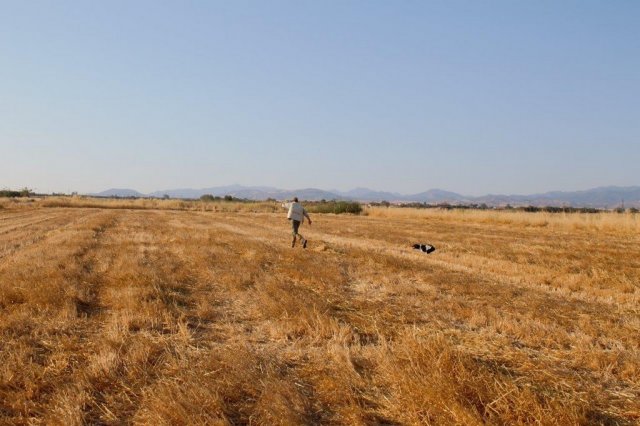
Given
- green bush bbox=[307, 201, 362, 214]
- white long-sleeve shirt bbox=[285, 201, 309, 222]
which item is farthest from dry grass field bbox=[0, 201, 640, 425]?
green bush bbox=[307, 201, 362, 214]

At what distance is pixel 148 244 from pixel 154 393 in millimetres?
14754

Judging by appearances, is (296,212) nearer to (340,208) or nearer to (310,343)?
(310,343)

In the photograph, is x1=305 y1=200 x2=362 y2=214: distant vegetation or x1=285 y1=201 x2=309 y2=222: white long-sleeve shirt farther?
x1=305 y1=200 x2=362 y2=214: distant vegetation

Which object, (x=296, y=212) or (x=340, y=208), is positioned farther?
(x=340, y=208)

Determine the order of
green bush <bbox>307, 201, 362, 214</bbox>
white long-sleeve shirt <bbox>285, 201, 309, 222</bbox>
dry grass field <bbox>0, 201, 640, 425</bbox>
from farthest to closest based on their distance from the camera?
green bush <bbox>307, 201, 362, 214</bbox>, white long-sleeve shirt <bbox>285, 201, 309, 222</bbox>, dry grass field <bbox>0, 201, 640, 425</bbox>

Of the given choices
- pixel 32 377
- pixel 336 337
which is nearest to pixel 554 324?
pixel 336 337

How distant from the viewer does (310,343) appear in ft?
21.8

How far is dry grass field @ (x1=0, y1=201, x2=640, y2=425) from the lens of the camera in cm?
447

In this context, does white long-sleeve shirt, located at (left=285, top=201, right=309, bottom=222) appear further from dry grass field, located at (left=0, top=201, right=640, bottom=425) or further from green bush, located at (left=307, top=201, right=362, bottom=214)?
green bush, located at (left=307, top=201, right=362, bottom=214)

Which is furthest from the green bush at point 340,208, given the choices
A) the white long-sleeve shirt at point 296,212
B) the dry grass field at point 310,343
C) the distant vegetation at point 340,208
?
the dry grass field at point 310,343

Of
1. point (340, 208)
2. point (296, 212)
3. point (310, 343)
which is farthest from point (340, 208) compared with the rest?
point (310, 343)

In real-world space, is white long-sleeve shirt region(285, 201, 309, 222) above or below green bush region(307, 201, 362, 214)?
above

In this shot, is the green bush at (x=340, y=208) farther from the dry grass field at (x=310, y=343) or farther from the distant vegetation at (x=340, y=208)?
the dry grass field at (x=310, y=343)

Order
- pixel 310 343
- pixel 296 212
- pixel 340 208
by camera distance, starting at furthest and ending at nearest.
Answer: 1. pixel 340 208
2. pixel 296 212
3. pixel 310 343
